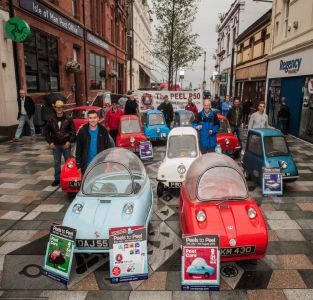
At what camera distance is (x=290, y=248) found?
16.0 ft

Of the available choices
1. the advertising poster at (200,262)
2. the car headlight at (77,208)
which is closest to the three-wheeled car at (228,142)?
the car headlight at (77,208)

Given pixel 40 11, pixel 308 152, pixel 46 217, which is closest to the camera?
pixel 46 217

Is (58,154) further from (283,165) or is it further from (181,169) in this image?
(283,165)

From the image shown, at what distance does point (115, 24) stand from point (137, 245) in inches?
1380

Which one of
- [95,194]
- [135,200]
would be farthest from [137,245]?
[95,194]

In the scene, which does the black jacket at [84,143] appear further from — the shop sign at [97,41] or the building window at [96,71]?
the shop sign at [97,41]

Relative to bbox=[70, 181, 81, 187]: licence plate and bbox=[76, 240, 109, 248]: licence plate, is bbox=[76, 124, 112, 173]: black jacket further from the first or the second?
bbox=[76, 240, 109, 248]: licence plate

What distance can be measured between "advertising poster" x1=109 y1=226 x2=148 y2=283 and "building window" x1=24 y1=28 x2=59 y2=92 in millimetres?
13128

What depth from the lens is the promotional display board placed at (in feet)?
59.3

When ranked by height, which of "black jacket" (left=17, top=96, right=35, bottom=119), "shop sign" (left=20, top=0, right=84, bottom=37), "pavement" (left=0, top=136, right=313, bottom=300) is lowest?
"pavement" (left=0, top=136, right=313, bottom=300)

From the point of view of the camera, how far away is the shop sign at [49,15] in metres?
14.0

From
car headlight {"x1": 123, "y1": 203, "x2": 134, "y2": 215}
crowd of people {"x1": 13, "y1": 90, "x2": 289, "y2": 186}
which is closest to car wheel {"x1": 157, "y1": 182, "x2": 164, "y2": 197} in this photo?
crowd of people {"x1": 13, "y1": 90, "x2": 289, "y2": 186}

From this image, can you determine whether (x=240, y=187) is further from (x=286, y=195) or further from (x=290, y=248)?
(x=286, y=195)

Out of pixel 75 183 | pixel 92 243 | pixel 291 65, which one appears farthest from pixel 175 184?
pixel 291 65
